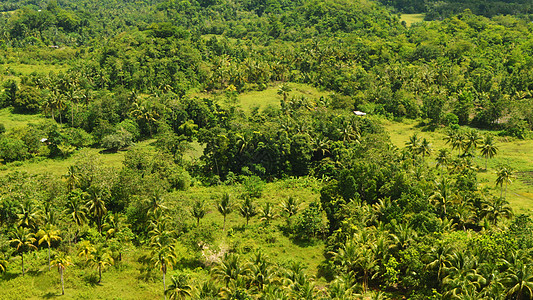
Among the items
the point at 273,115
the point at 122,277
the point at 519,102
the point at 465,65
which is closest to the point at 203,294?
the point at 122,277

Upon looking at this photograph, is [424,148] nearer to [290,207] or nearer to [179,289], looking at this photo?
[290,207]

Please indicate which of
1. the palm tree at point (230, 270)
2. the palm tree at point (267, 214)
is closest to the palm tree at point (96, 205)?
the palm tree at point (230, 270)

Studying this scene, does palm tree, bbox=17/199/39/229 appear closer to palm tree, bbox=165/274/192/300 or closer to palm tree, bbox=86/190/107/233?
palm tree, bbox=86/190/107/233

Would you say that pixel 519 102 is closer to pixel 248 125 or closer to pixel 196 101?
pixel 248 125

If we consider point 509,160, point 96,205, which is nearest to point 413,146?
point 509,160

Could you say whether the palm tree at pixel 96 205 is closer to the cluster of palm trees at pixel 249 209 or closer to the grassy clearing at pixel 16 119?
the cluster of palm trees at pixel 249 209
